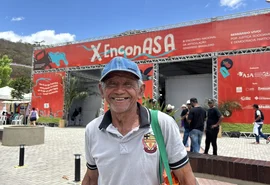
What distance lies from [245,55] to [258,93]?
2.01m

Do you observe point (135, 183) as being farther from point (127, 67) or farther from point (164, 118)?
point (127, 67)

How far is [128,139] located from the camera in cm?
134

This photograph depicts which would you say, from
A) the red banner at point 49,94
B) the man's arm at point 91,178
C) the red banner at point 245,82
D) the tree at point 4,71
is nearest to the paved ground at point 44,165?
the man's arm at point 91,178

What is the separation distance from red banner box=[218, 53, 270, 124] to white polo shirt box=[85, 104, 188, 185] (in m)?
11.9

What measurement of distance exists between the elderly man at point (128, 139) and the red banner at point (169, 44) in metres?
12.4

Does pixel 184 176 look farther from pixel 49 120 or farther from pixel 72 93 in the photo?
pixel 49 120

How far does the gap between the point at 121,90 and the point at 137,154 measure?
363 millimetres

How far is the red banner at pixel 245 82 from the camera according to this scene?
11.8 metres

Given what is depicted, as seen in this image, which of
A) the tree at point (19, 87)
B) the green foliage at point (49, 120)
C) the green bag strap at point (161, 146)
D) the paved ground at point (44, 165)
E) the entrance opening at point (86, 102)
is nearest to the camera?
the green bag strap at point (161, 146)

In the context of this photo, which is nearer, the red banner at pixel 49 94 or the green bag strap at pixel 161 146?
the green bag strap at pixel 161 146

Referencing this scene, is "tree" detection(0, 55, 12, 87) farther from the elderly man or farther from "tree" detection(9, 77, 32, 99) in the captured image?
the elderly man

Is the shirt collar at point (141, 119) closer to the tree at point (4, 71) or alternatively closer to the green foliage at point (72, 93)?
the green foliage at point (72, 93)

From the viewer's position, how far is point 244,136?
12.2m

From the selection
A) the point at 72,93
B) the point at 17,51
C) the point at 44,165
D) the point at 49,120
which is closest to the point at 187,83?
the point at 72,93
